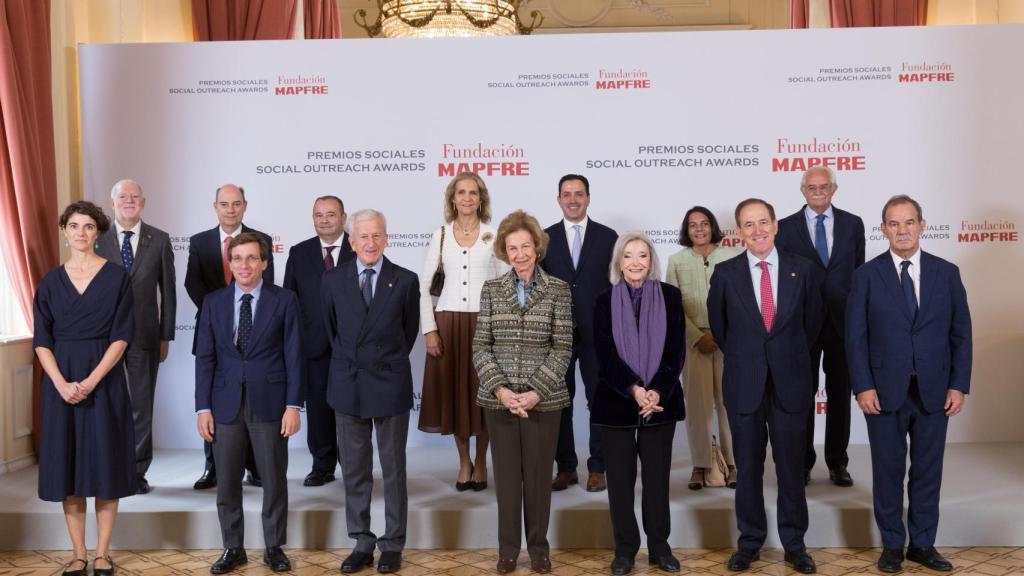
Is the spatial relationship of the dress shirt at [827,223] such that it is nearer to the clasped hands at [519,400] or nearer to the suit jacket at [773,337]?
the suit jacket at [773,337]

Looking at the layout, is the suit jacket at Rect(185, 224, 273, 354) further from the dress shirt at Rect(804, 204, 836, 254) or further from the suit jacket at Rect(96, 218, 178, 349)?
the dress shirt at Rect(804, 204, 836, 254)

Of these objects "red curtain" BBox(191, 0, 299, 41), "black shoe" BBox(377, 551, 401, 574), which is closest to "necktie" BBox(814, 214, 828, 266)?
"black shoe" BBox(377, 551, 401, 574)

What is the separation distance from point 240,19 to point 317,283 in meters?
3.24

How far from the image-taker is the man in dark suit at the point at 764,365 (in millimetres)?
3525

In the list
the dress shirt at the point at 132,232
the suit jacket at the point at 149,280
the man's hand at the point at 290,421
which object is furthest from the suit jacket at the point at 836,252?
the dress shirt at the point at 132,232

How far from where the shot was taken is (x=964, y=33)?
5234mm

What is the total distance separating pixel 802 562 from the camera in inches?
140

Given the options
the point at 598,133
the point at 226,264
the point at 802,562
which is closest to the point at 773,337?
the point at 802,562

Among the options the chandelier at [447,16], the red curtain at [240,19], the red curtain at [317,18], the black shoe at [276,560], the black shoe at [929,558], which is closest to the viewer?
the black shoe at [929,558]

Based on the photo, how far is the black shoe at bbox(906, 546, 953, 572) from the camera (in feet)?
11.6

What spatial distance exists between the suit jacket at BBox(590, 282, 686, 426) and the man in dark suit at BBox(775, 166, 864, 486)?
1.04 meters

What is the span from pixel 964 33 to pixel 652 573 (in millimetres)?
3545

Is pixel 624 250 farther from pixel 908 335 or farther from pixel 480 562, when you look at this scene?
pixel 480 562

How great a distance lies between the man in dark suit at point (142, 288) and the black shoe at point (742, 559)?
2562 mm
